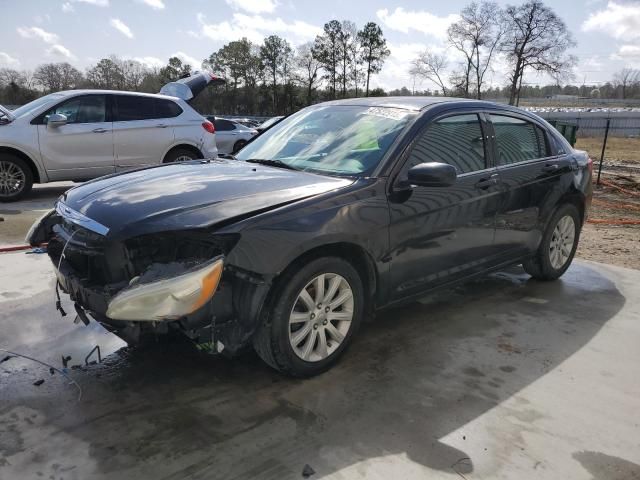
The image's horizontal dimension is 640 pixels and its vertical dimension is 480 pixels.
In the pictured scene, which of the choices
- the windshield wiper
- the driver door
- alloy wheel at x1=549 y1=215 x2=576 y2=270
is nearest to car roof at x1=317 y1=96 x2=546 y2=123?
the driver door

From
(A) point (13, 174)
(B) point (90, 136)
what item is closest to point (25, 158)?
(A) point (13, 174)

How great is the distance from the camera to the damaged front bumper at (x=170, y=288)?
2.61 m

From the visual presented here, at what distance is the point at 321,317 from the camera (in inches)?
125

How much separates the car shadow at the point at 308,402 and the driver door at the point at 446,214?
47 centimetres

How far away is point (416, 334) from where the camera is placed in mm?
3914

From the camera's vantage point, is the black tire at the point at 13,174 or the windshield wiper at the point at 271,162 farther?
the black tire at the point at 13,174

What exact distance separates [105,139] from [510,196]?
680 centimetres

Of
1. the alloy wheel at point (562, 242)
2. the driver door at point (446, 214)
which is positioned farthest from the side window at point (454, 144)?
the alloy wheel at point (562, 242)

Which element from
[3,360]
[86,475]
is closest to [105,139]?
[3,360]

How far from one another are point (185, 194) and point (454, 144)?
6.58ft

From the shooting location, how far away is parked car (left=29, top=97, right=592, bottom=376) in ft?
9.02

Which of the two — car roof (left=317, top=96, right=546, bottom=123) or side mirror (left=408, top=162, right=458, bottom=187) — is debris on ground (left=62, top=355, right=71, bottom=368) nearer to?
side mirror (left=408, top=162, right=458, bottom=187)

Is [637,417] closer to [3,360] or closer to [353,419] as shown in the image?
[353,419]

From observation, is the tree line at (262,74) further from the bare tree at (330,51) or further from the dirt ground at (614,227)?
the dirt ground at (614,227)
